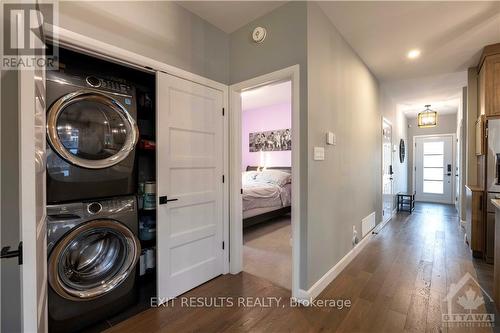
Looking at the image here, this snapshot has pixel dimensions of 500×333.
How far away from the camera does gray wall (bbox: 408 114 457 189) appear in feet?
22.1

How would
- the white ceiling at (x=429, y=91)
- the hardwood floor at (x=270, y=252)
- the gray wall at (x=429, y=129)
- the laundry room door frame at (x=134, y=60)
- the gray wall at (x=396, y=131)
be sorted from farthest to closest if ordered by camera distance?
1. the gray wall at (x=429, y=129)
2. the gray wall at (x=396, y=131)
3. the white ceiling at (x=429, y=91)
4. the hardwood floor at (x=270, y=252)
5. the laundry room door frame at (x=134, y=60)

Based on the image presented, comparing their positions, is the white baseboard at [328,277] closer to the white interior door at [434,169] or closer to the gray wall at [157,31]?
the gray wall at [157,31]

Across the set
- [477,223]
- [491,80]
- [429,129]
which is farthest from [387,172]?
[429,129]

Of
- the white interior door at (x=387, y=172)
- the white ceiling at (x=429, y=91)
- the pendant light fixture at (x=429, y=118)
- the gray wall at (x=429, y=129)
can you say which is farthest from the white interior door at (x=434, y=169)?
the white interior door at (x=387, y=172)

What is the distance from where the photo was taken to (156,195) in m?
1.99

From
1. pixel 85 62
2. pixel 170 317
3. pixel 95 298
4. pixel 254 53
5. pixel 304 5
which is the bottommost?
pixel 170 317

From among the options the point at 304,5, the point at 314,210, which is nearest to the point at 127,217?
the point at 314,210

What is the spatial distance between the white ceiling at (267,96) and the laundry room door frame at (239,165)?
86.5 inches

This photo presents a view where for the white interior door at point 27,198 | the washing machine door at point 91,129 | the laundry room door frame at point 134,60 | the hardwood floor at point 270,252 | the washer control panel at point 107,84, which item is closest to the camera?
the white interior door at point 27,198

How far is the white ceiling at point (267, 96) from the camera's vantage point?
15.4 feet

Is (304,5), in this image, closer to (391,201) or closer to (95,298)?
(95,298)

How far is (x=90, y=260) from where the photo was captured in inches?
71.7

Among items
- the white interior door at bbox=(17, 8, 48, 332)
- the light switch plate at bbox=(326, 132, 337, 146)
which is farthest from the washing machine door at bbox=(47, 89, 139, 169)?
the light switch plate at bbox=(326, 132, 337, 146)

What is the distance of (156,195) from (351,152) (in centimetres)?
233
